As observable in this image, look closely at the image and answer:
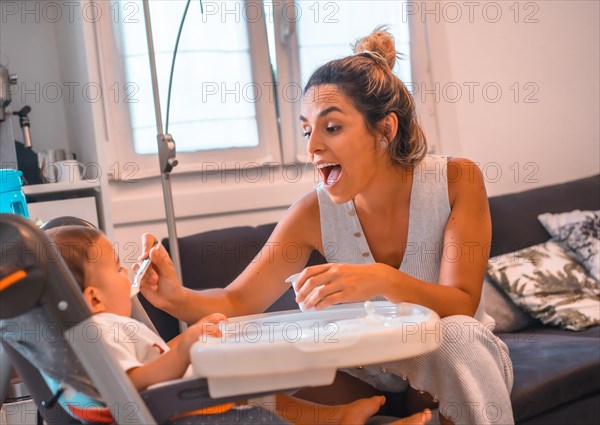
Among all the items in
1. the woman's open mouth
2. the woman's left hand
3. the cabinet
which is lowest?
the woman's left hand

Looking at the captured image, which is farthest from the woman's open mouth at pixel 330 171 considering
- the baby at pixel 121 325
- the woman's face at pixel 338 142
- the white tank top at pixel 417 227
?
the baby at pixel 121 325

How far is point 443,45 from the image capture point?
348 cm

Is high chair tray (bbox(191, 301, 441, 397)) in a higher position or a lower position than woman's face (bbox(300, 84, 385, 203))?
lower

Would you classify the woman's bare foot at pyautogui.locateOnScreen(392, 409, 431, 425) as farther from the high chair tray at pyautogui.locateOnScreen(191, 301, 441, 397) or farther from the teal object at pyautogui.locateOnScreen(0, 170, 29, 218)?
the teal object at pyautogui.locateOnScreen(0, 170, 29, 218)

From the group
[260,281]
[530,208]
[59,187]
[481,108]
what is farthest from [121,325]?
[481,108]

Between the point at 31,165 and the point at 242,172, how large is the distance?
0.80 metres

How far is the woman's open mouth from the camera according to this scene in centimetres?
190

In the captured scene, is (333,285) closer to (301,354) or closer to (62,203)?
(301,354)

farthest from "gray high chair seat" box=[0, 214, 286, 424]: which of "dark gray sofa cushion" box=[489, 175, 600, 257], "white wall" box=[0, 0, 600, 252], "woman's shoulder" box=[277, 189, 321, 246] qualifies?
"dark gray sofa cushion" box=[489, 175, 600, 257]

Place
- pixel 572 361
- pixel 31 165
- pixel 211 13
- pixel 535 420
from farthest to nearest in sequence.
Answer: pixel 211 13 < pixel 31 165 < pixel 572 361 < pixel 535 420

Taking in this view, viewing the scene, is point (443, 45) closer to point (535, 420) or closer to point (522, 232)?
point (522, 232)

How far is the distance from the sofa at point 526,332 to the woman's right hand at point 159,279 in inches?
14.1

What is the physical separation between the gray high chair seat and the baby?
0.05 metres

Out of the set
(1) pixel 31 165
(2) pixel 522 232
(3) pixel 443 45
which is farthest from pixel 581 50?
(1) pixel 31 165
